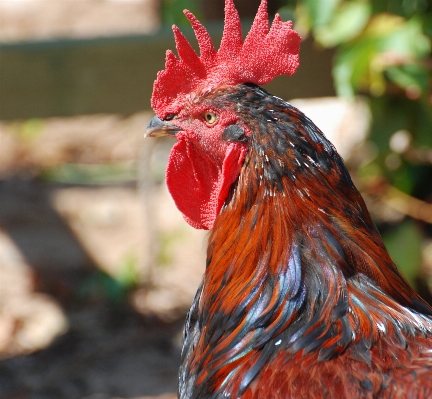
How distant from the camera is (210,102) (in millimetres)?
2047

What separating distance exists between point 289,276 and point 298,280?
3cm

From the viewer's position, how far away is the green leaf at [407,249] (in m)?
4.11

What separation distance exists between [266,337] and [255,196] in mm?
420

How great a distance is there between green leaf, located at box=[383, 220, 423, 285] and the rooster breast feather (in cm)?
219

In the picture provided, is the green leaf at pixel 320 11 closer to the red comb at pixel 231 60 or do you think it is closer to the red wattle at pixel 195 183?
the red comb at pixel 231 60

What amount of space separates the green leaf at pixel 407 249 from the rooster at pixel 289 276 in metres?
2.14

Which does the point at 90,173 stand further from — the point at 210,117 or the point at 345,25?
the point at 210,117

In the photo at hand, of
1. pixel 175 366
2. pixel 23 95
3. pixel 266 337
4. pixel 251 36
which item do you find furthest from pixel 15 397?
pixel 251 36

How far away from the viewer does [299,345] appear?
1.84 metres

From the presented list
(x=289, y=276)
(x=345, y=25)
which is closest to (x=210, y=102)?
(x=289, y=276)

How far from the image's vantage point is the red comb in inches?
82.3

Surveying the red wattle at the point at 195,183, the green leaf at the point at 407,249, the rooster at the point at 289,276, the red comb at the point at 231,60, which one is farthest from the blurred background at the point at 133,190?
the rooster at the point at 289,276

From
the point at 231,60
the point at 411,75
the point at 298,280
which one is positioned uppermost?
the point at 231,60

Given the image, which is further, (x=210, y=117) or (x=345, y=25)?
(x=345, y=25)
